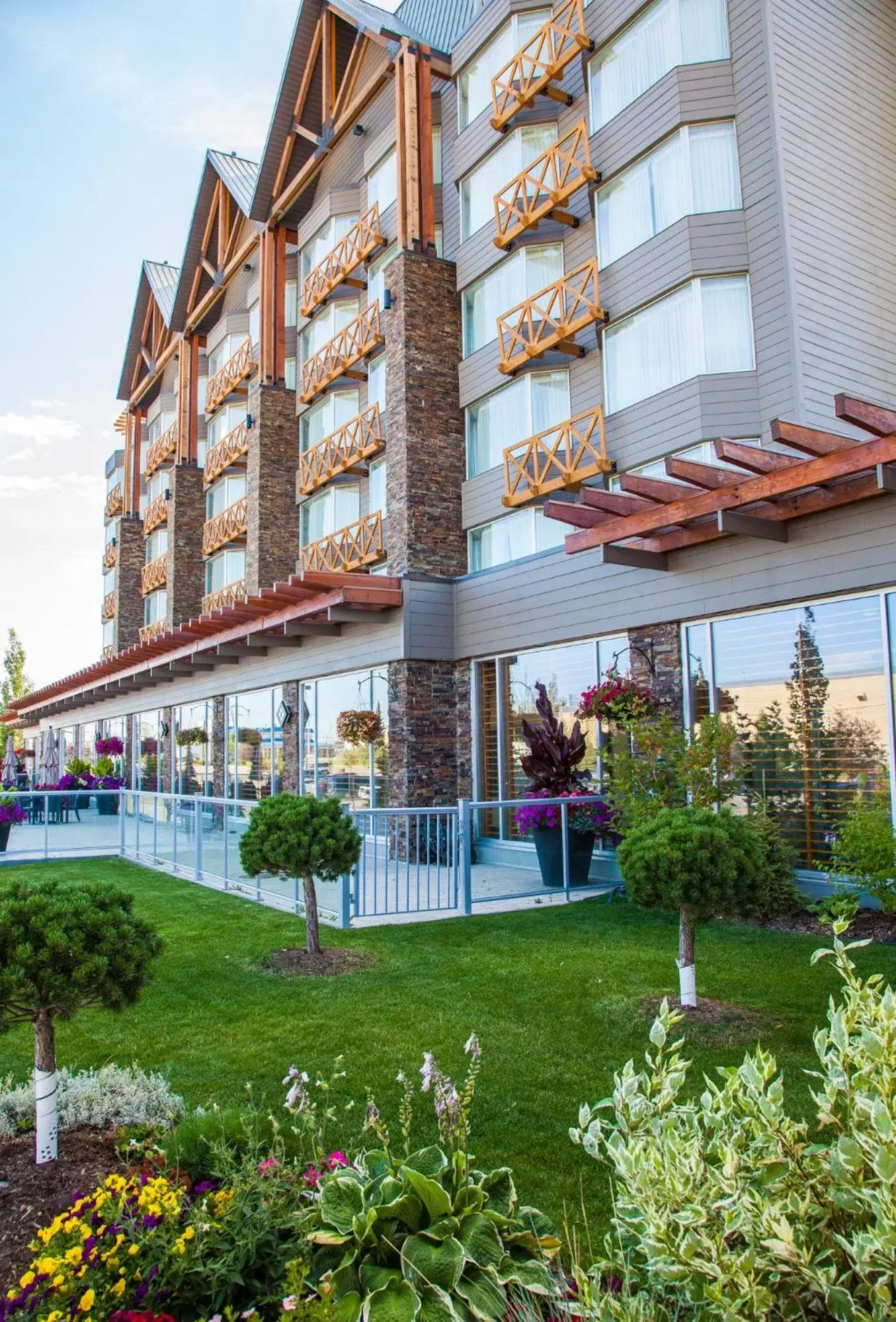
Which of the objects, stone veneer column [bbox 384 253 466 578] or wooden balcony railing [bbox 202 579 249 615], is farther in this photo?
wooden balcony railing [bbox 202 579 249 615]

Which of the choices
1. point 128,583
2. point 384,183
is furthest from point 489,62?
point 128,583

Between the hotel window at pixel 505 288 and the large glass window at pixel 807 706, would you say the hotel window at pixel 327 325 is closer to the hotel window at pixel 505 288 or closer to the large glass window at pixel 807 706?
the hotel window at pixel 505 288

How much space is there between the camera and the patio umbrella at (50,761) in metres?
25.1

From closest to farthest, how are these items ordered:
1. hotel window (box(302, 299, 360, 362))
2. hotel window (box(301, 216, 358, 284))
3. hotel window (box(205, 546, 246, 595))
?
hotel window (box(301, 216, 358, 284)) → hotel window (box(302, 299, 360, 362)) → hotel window (box(205, 546, 246, 595))

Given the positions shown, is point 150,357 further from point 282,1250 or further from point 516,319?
point 282,1250

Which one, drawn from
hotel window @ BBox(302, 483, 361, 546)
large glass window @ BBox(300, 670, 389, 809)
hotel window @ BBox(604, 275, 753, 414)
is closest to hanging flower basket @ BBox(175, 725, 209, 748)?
hotel window @ BBox(302, 483, 361, 546)

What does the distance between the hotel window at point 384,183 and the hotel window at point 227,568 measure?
10.6 meters

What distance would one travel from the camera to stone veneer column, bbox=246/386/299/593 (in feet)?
76.1

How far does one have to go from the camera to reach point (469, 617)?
15383 millimetres

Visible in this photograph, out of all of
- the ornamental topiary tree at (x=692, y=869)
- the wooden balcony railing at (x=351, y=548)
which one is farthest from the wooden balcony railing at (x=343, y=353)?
the ornamental topiary tree at (x=692, y=869)

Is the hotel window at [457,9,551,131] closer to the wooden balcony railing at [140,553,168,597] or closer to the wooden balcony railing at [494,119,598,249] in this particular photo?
the wooden balcony railing at [494,119,598,249]

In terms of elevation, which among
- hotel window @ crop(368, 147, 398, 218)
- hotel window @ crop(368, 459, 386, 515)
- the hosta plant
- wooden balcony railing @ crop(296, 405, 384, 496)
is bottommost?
the hosta plant

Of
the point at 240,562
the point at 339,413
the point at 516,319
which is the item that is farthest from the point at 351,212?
the point at 240,562

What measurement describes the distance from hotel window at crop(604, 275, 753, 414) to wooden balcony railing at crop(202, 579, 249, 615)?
13.1 m
